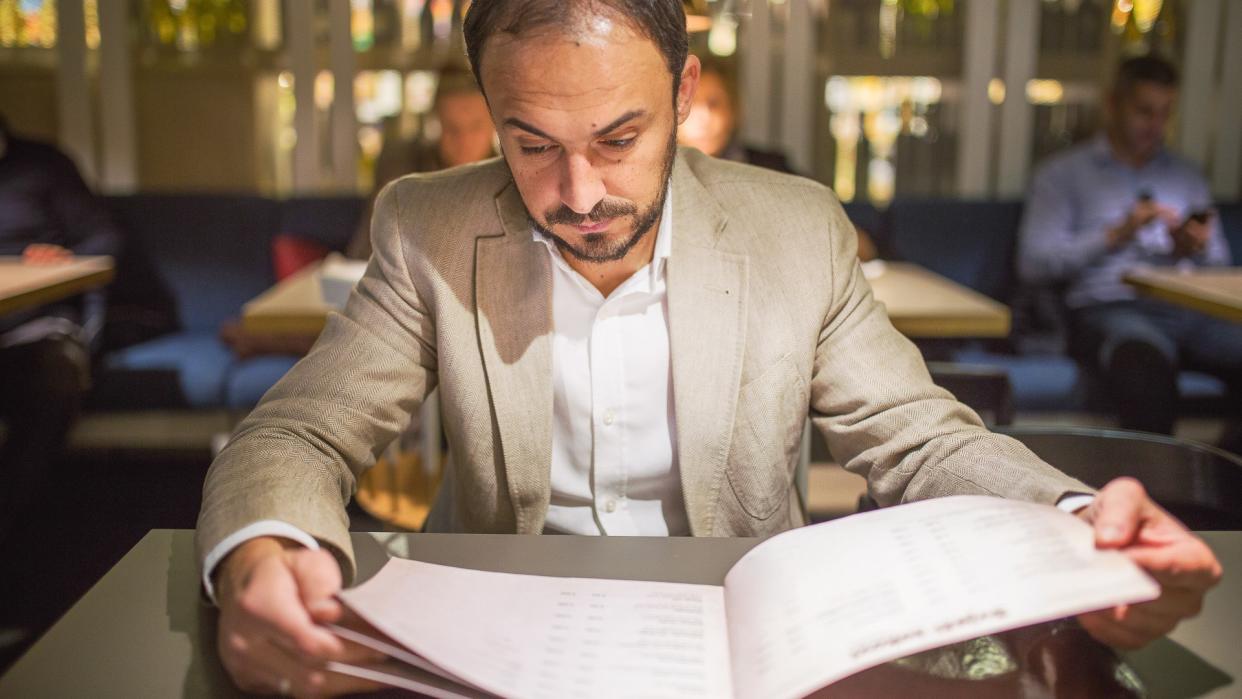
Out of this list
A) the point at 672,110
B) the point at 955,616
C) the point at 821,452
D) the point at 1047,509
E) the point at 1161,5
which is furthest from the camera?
the point at 1161,5

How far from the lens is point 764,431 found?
1166mm

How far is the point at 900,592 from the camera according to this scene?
26.8 inches

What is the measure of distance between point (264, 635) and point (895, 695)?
0.41 metres

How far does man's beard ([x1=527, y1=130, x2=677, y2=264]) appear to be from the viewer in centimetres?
102

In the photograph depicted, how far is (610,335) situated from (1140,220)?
8.05 ft

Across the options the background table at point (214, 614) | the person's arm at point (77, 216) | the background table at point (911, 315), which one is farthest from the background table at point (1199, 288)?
the person's arm at point (77, 216)

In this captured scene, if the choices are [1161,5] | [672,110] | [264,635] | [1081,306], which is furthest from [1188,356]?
[264,635]

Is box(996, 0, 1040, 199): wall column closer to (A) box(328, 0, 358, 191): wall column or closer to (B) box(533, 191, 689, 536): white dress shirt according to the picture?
(A) box(328, 0, 358, 191): wall column

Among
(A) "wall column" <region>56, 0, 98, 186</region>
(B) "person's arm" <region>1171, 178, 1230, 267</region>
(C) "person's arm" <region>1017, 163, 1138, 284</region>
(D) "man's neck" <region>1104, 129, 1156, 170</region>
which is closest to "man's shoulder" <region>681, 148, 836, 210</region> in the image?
(B) "person's arm" <region>1171, 178, 1230, 267</region>

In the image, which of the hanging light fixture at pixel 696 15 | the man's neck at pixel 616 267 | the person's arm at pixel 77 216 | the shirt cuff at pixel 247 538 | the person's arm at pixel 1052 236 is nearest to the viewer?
the shirt cuff at pixel 247 538

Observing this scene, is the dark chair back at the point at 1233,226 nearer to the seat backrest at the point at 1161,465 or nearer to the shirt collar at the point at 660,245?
the seat backrest at the point at 1161,465

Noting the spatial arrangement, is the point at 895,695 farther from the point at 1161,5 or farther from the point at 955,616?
the point at 1161,5

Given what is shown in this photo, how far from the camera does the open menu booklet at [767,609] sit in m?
0.65

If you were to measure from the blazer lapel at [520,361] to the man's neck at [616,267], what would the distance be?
0.15 ft
